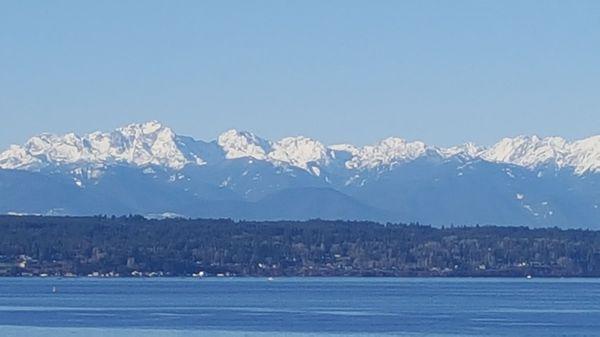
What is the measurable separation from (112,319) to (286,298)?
1788 inches

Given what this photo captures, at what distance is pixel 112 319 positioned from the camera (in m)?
131

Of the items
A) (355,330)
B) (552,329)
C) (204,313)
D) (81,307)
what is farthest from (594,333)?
(81,307)

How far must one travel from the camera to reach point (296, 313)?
14138 centimetres

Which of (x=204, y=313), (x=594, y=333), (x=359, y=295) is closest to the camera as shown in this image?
(x=594, y=333)

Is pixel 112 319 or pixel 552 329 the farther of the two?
pixel 112 319

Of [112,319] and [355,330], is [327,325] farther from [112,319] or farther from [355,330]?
[112,319]

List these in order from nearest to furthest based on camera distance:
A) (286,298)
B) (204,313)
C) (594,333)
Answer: (594,333), (204,313), (286,298)

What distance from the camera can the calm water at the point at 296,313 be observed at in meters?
118

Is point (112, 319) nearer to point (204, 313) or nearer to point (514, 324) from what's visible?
point (204, 313)

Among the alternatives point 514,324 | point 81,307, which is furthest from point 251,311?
point 514,324

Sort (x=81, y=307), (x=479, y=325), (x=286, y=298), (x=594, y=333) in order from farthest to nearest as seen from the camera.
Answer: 1. (x=286, y=298)
2. (x=81, y=307)
3. (x=479, y=325)
4. (x=594, y=333)

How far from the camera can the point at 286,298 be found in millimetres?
174375

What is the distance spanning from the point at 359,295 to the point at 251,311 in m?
41.7

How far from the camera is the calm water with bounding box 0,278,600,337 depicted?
11806 cm
